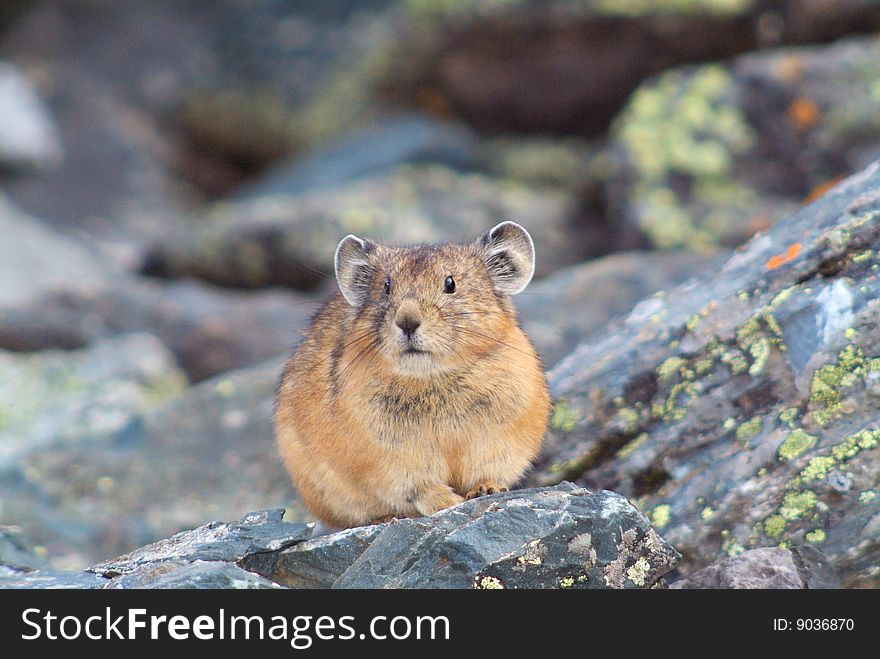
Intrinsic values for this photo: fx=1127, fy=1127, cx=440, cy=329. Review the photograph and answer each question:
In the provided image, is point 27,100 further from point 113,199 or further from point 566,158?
point 566,158

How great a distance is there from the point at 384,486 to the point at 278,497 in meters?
2.82

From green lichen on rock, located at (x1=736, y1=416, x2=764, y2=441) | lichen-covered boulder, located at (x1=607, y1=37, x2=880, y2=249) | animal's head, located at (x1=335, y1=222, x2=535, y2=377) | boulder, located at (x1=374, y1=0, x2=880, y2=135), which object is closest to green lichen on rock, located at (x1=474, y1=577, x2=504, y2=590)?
animal's head, located at (x1=335, y1=222, x2=535, y2=377)

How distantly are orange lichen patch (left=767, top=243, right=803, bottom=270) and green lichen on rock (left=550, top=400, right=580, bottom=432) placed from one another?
1.83 meters

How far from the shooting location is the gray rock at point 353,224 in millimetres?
15938

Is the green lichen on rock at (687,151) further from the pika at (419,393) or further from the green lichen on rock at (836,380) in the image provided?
the green lichen on rock at (836,380)

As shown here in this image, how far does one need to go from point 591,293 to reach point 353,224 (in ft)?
16.3

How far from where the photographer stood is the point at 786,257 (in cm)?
825

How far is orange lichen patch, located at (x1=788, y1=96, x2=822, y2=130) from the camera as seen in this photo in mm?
14375

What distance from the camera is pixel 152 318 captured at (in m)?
15.3

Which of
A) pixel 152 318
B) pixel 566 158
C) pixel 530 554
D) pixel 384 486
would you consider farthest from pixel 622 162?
pixel 530 554

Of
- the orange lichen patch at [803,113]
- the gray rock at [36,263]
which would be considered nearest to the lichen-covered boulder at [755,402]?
the orange lichen patch at [803,113]

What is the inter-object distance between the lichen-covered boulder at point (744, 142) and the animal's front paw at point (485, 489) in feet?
23.9

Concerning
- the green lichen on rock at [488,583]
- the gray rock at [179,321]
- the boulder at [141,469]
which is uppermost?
the gray rock at [179,321]
